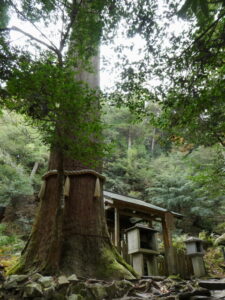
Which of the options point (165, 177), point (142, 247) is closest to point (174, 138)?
point (142, 247)

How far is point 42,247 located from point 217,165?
6289 mm

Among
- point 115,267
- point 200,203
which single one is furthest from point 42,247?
point 200,203

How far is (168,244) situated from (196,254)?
1195mm

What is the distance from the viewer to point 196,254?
7.18m

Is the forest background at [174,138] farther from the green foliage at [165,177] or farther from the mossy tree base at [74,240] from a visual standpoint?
the mossy tree base at [74,240]

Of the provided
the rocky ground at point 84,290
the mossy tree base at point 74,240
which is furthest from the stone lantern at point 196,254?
the rocky ground at point 84,290

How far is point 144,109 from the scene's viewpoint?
4.04 metres

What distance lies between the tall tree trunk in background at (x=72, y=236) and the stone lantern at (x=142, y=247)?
3.09 m

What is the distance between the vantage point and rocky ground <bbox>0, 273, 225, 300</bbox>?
7.61 ft

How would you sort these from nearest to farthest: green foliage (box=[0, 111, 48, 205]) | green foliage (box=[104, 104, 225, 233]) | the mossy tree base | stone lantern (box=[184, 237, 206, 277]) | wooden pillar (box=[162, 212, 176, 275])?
1. the mossy tree base
2. stone lantern (box=[184, 237, 206, 277])
3. wooden pillar (box=[162, 212, 176, 275])
4. green foliage (box=[0, 111, 48, 205])
5. green foliage (box=[104, 104, 225, 233])

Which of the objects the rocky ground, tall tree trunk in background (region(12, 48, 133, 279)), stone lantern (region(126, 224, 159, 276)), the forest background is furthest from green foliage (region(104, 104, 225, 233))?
the rocky ground

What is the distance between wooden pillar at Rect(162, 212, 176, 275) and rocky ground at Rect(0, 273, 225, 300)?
5.24 m

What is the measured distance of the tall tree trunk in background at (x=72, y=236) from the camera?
294cm

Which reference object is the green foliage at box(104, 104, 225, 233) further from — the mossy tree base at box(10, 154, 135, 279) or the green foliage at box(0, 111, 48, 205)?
the mossy tree base at box(10, 154, 135, 279)
